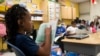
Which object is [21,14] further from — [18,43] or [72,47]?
[72,47]

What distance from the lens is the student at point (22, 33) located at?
1.17 m

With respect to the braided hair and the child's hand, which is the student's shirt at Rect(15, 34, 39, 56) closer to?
the braided hair

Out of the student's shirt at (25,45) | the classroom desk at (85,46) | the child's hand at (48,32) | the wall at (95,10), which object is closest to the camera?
the student's shirt at (25,45)

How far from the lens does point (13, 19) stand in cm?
122

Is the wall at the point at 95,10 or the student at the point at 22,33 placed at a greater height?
the wall at the point at 95,10

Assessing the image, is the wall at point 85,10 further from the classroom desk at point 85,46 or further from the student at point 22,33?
the student at point 22,33

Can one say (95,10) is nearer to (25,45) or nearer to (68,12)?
(68,12)

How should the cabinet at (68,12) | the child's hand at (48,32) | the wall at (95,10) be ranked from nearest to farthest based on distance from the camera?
the child's hand at (48,32) → the wall at (95,10) → the cabinet at (68,12)

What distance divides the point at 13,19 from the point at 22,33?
13cm

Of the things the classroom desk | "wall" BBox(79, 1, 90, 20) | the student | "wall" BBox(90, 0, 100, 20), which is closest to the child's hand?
the student

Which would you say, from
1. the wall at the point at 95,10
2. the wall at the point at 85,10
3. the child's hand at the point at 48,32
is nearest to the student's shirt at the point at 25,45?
the child's hand at the point at 48,32

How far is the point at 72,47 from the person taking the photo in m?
1.85

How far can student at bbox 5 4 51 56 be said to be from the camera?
1.17 m

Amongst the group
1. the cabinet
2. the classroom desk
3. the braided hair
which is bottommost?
the classroom desk
